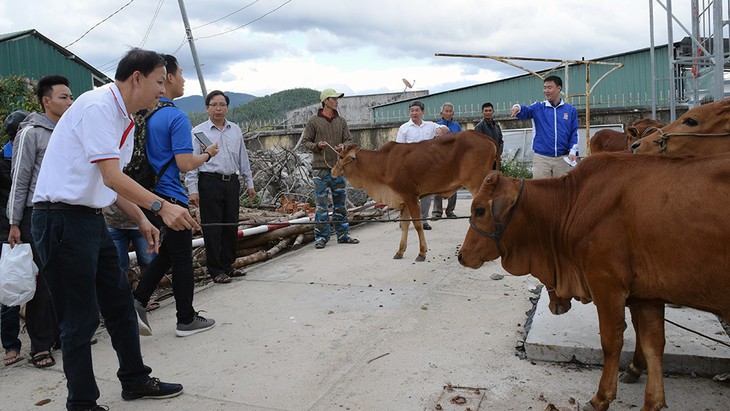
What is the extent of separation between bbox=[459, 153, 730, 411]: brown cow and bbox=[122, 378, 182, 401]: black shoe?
208 cm

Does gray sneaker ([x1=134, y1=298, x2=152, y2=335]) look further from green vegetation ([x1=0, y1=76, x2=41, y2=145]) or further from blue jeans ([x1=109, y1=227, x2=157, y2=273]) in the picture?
green vegetation ([x1=0, y1=76, x2=41, y2=145])

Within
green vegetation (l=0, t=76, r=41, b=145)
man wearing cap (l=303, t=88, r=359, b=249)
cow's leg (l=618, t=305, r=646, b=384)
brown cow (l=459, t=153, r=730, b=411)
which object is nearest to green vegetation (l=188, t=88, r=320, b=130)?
green vegetation (l=0, t=76, r=41, b=145)

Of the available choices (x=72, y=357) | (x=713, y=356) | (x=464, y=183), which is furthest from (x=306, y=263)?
(x=713, y=356)

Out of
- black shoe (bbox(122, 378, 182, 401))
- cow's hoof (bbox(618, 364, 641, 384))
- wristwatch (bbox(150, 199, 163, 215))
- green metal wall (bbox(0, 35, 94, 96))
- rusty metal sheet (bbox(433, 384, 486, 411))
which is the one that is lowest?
cow's hoof (bbox(618, 364, 641, 384))

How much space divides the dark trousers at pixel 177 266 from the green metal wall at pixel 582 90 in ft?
43.6

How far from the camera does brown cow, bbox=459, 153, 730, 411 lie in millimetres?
3006

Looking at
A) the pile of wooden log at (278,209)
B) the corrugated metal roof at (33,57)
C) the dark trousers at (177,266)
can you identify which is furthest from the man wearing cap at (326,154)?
the corrugated metal roof at (33,57)

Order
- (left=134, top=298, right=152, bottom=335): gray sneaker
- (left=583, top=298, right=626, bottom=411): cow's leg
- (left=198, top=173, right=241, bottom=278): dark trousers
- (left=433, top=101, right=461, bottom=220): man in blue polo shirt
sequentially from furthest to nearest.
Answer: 1. (left=433, top=101, right=461, bottom=220): man in blue polo shirt
2. (left=198, top=173, right=241, bottom=278): dark trousers
3. (left=134, top=298, right=152, bottom=335): gray sneaker
4. (left=583, top=298, right=626, bottom=411): cow's leg

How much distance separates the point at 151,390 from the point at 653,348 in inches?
119

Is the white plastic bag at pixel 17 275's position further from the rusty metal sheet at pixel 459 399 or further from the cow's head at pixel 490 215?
the cow's head at pixel 490 215

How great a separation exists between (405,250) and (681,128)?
4236 millimetres

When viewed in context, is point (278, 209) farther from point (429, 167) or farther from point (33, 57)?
point (33, 57)

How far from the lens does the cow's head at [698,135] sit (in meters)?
4.11

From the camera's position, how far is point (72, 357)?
3.54m
